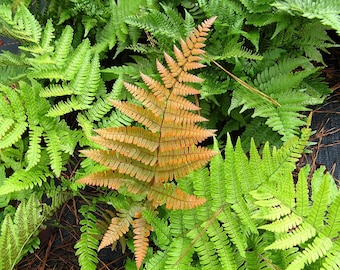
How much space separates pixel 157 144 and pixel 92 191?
1.04 m

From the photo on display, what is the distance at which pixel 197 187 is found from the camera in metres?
2.28

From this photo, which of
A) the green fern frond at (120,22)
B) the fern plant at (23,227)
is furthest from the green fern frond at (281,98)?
the fern plant at (23,227)

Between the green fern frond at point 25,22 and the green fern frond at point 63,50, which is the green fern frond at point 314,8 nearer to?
the green fern frond at point 63,50

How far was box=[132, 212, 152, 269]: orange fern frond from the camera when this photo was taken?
6.90ft

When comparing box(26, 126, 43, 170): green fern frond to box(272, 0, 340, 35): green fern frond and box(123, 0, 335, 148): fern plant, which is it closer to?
box(123, 0, 335, 148): fern plant

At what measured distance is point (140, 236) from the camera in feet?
7.14

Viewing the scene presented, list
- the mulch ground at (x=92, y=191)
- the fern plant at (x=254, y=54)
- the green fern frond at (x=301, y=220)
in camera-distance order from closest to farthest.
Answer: the green fern frond at (x=301, y=220)
the fern plant at (x=254, y=54)
the mulch ground at (x=92, y=191)

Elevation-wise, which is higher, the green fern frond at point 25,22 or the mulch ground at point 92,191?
the green fern frond at point 25,22

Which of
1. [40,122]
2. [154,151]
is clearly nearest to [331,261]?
[154,151]

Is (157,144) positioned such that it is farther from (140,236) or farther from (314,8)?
(314,8)

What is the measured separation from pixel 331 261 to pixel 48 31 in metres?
2.13

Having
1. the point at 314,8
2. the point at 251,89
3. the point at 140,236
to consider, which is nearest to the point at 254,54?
the point at 251,89

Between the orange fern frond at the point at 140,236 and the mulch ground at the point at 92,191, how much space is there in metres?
0.61

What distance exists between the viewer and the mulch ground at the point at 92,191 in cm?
278
